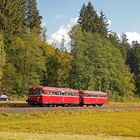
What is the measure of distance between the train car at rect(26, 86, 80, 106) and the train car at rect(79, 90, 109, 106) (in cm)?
430

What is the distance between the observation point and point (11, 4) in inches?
3740

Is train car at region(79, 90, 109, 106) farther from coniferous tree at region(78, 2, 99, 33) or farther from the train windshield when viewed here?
coniferous tree at region(78, 2, 99, 33)

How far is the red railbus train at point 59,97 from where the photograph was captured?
61438 millimetres

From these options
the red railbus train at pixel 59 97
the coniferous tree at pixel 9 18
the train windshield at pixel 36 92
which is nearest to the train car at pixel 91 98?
the red railbus train at pixel 59 97

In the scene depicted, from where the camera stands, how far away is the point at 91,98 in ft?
245

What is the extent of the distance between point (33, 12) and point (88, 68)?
23.3m

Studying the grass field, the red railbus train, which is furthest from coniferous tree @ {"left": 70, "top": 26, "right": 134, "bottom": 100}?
the grass field

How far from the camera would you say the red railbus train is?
6144 centimetres

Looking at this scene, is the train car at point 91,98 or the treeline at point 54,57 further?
the treeline at point 54,57

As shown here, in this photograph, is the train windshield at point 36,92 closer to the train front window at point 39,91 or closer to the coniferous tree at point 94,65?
the train front window at point 39,91

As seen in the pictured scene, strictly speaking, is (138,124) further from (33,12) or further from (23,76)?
(33,12)

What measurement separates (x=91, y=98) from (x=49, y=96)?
1436cm

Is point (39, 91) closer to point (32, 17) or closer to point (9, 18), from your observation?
point (9, 18)

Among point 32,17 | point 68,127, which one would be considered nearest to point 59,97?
point 68,127
